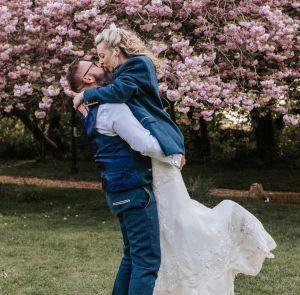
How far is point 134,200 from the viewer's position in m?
3.13

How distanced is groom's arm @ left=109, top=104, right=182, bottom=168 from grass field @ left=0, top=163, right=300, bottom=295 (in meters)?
2.14

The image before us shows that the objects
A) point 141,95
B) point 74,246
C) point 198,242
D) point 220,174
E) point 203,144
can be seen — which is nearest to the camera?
point 141,95

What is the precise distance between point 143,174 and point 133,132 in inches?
9.6

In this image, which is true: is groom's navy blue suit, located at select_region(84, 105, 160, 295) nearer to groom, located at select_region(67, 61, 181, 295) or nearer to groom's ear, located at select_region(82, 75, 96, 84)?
groom, located at select_region(67, 61, 181, 295)

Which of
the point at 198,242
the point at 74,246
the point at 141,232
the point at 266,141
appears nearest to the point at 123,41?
the point at 141,232

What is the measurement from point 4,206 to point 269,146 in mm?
7744

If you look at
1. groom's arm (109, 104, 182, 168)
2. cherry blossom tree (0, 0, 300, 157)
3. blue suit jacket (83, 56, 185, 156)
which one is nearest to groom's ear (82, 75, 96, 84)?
blue suit jacket (83, 56, 185, 156)

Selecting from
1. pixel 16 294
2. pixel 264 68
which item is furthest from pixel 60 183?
pixel 16 294

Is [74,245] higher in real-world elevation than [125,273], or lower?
lower

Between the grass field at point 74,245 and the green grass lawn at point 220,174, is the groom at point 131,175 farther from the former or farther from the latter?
the green grass lawn at point 220,174

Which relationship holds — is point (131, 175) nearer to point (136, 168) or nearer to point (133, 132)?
point (136, 168)

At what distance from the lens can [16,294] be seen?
4883mm

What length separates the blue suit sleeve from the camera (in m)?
3.10

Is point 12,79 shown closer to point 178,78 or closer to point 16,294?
point 178,78
